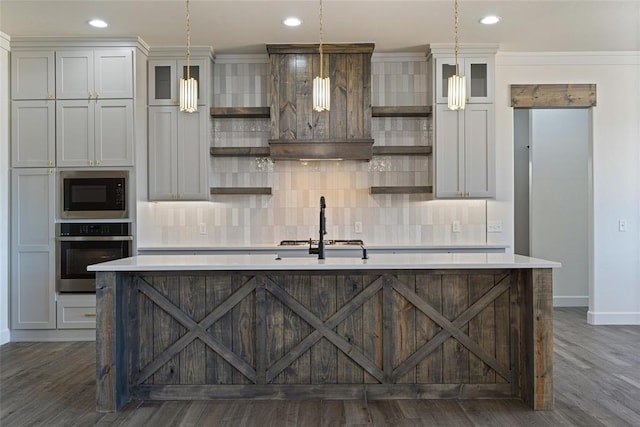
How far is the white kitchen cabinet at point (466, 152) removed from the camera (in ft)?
16.7

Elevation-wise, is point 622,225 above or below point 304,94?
below

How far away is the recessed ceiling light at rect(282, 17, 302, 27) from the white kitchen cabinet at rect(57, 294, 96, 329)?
3157 millimetres

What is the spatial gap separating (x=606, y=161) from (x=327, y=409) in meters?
4.28

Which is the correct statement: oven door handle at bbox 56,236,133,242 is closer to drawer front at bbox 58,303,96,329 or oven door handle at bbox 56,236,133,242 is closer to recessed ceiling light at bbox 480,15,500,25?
drawer front at bbox 58,303,96,329

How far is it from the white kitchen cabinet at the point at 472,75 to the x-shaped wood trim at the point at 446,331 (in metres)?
2.63

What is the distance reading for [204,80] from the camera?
5.12m

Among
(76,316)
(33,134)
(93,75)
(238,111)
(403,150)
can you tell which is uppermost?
(93,75)

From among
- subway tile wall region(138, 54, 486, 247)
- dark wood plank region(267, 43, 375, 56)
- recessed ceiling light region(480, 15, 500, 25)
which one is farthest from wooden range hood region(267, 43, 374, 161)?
recessed ceiling light region(480, 15, 500, 25)

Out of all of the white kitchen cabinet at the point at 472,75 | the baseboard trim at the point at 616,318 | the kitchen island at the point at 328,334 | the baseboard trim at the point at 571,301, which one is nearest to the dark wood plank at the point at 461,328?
the kitchen island at the point at 328,334

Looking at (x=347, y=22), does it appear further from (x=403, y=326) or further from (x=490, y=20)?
(x=403, y=326)

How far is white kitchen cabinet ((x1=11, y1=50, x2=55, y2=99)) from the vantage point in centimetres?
482

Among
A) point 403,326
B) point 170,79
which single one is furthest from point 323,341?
point 170,79

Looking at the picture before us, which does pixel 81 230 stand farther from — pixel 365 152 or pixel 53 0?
pixel 365 152

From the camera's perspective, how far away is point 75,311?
15.7 ft
